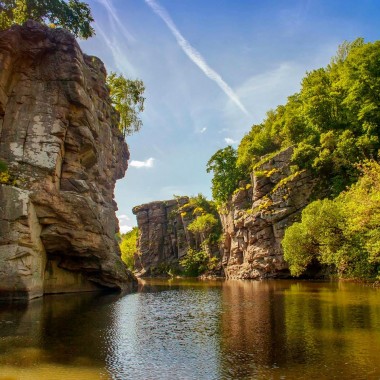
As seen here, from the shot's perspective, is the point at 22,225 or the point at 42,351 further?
the point at 22,225

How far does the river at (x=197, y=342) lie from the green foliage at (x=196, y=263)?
5892 cm

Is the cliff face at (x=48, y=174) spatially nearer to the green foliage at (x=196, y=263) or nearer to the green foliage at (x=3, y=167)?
the green foliage at (x=3, y=167)

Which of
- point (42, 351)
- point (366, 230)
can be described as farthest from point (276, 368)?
point (366, 230)

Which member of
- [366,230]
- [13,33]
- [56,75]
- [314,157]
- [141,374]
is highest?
[13,33]

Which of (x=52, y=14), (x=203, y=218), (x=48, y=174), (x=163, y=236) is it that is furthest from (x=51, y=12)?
(x=163, y=236)

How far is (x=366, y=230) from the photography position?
106 feet

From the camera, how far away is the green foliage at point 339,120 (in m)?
46.1

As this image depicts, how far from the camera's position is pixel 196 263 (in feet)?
271

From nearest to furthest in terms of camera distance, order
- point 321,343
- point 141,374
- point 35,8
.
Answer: point 141,374
point 321,343
point 35,8

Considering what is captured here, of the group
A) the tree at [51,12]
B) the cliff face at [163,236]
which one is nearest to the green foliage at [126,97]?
the tree at [51,12]

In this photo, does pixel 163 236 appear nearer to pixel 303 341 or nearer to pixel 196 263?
pixel 196 263

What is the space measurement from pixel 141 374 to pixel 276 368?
12.4 feet

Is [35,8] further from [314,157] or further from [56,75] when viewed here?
[314,157]

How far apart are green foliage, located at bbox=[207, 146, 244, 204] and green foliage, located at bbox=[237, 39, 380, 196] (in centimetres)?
1242
